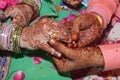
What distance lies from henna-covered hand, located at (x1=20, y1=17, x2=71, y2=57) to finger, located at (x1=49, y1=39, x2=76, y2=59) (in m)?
0.02

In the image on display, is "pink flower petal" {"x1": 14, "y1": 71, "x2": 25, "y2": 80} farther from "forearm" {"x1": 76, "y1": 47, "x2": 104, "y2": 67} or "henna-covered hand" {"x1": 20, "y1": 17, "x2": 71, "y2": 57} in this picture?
"forearm" {"x1": 76, "y1": 47, "x2": 104, "y2": 67}

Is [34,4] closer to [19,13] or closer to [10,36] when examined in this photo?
[19,13]

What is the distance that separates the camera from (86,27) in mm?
1202

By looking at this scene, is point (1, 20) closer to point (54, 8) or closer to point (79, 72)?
point (54, 8)

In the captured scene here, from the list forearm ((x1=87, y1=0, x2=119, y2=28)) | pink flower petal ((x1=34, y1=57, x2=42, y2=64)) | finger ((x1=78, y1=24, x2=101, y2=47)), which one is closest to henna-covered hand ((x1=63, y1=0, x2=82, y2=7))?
forearm ((x1=87, y1=0, x2=119, y2=28))

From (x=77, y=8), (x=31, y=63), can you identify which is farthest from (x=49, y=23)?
(x=77, y=8)

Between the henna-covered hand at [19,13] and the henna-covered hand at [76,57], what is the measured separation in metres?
0.23

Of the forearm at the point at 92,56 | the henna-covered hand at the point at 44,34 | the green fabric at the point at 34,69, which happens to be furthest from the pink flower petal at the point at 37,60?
the forearm at the point at 92,56

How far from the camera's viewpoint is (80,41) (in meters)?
1.13

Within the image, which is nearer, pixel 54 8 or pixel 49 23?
pixel 49 23

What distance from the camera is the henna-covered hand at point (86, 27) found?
3.71 ft

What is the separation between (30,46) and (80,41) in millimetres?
191

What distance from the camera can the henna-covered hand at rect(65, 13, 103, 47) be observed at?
113cm

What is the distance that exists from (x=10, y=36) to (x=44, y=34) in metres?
0.13
